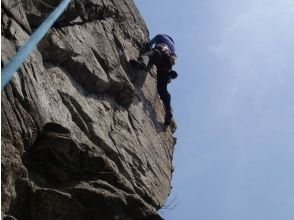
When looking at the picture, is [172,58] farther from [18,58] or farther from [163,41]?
[18,58]

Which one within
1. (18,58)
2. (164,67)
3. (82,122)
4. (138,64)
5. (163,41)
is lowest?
(18,58)

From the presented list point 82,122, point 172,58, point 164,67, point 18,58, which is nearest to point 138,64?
point 164,67

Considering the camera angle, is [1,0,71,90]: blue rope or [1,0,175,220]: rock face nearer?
[1,0,71,90]: blue rope

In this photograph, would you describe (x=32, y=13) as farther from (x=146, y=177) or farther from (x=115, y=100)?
(x=146, y=177)

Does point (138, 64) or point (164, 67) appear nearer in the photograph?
point (138, 64)

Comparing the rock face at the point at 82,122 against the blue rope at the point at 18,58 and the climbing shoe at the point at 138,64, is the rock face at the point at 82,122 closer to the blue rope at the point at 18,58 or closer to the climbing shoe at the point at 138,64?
the climbing shoe at the point at 138,64

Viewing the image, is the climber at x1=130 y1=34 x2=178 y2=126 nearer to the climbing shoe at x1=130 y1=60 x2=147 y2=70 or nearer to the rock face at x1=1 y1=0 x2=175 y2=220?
the rock face at x1=1 y1=0 x2=175 y2=220

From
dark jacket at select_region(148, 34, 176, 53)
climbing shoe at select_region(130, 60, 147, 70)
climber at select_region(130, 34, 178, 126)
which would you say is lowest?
climbing shoe at select_region(130, 60, 147, 70)

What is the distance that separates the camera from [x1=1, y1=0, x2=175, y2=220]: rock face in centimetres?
645

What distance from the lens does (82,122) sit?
848 centimetres

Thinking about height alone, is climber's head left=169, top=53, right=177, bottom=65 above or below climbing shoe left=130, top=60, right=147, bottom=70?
above

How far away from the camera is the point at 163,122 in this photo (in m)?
12.6

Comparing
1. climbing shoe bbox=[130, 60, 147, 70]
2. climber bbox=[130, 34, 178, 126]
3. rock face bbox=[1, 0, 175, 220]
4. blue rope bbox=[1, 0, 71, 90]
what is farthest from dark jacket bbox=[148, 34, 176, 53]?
blue rope bbox=[1, 0, 71, 90]

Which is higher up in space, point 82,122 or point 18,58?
point 82,122
